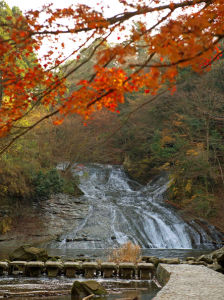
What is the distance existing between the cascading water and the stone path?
8264 millimetres

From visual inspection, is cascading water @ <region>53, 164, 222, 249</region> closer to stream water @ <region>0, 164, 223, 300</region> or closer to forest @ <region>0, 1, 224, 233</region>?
stream water @ <region>0, 164, 223, 300</region>

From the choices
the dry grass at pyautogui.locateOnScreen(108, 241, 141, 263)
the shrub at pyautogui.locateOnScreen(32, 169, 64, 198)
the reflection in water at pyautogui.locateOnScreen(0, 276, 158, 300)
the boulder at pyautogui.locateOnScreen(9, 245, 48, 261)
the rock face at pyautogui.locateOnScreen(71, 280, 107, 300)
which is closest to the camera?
the rock face at pyautogui.locateOnScreen(71, 280, 107, 300)

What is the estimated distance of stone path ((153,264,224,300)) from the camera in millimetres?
5478

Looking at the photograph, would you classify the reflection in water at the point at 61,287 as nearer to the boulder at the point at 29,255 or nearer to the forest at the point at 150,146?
the boulder at the point at 29,255

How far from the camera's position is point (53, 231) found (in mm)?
17688

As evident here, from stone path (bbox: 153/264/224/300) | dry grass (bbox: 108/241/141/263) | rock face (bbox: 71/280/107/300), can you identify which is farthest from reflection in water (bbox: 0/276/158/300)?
dry grass (bbox: 108/241/141/263)

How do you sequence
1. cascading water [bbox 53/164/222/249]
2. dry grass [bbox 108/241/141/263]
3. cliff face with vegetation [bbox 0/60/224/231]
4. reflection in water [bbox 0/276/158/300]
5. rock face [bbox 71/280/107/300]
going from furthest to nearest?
cliff face with vegetation [bbox 0/60/224/231]
cascading water [bbox 53/164/222/249]
dry grass [bbox 108/241/141/263]
reflection in water [bbox 0/276/158/300]
rock face [bbox 71/280/107/300]

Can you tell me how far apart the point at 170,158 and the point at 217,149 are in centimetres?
284

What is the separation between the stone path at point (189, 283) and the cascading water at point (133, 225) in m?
8.26

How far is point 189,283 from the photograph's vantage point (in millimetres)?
6500

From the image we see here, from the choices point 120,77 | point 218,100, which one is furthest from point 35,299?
point 218,100

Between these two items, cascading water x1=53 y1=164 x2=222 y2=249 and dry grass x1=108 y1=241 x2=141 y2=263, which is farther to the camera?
cascading water x1=53 y1=164 x2=222 y2=249

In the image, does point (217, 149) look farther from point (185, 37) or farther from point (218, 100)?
point (185, 37)

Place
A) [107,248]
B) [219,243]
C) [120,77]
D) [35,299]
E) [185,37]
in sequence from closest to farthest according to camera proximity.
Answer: [185,37] → [120,77] → [35,299] → [107,248] → [219,243]
